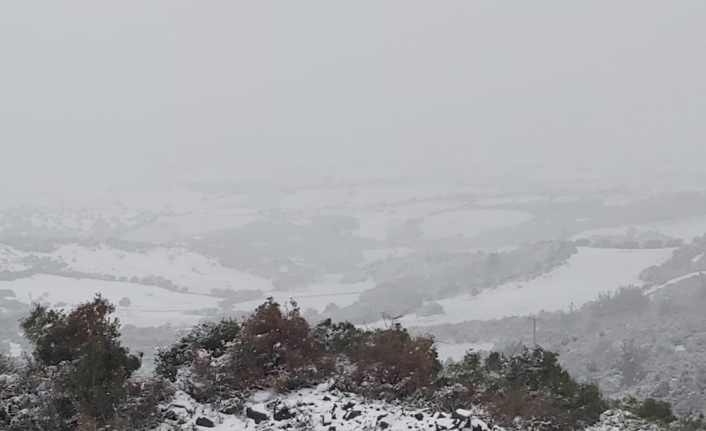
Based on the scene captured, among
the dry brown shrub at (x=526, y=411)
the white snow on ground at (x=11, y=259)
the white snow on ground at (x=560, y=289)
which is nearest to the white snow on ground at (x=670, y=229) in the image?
the white snow on ground at (x=560, y=289)

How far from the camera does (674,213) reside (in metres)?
68.4

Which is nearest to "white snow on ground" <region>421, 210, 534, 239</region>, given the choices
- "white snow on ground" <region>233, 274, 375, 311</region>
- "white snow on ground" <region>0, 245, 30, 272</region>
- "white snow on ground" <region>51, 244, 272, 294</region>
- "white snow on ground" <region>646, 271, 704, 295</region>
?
"white snow on ground" <region>233, 274, 375, 311</region>

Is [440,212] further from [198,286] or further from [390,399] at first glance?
[390,399]

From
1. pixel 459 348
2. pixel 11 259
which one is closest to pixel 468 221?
pixel 11 259

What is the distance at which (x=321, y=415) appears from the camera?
6.90 metres

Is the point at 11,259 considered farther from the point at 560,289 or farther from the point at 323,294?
the point at 560,289

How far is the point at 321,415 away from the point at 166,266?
157 ft

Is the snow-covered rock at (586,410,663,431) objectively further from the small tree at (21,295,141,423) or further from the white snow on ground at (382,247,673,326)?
the white snow on ground at (382,247,673,326)

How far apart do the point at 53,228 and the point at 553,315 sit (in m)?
62.5

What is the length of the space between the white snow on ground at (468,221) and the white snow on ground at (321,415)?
218 ft

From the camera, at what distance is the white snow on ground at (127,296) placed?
34469 mm

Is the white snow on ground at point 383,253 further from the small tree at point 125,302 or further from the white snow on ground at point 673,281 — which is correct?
the white snow on ground at point 673,281

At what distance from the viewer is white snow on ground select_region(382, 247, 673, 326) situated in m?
32.0

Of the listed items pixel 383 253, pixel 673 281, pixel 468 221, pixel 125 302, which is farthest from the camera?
pixel 468 221
